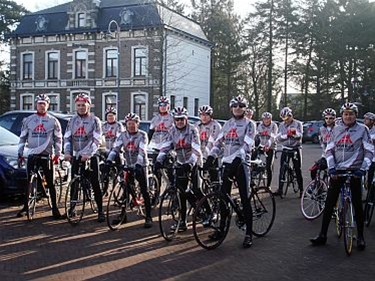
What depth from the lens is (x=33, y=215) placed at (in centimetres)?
958

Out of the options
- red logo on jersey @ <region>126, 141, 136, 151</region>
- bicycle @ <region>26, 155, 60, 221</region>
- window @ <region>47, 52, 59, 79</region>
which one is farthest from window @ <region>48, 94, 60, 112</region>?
red logo on jersey @ <region>126, 141, 136, 151</region>

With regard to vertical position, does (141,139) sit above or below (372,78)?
below

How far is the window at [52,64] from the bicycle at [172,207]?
37.6 m

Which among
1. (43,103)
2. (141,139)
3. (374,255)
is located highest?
(43,103)

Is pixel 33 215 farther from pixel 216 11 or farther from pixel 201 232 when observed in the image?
pixel 216 11

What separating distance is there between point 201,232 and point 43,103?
12.3 ft

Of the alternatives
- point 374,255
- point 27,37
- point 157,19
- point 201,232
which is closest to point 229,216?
point 201,232

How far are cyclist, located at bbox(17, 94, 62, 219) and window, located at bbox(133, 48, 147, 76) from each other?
31.4 m

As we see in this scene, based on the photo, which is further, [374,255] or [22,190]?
[22,190]

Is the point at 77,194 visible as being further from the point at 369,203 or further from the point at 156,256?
the point at 369,203

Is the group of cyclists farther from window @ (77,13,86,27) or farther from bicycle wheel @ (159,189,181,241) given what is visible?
window @ (77,13,86,27)

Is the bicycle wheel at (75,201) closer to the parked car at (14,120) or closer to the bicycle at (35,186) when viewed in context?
the bicycle at (35,186)

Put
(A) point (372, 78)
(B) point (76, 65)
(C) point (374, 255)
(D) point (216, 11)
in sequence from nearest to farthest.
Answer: (C) point (374, 255) → (B) point (76, 65) → (A) point (372, 78) → (D) point (216, 11)

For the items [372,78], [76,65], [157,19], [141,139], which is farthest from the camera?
[372,78]
